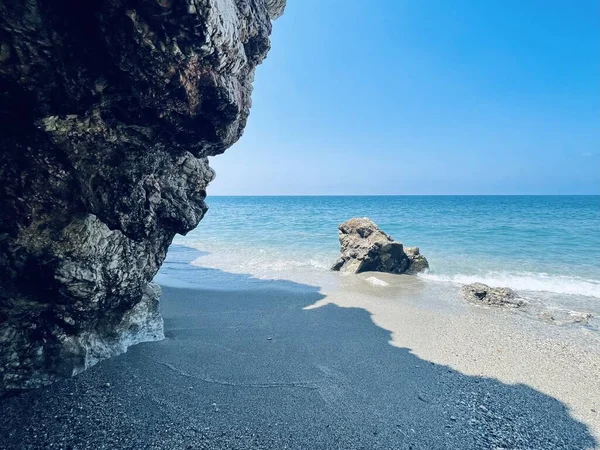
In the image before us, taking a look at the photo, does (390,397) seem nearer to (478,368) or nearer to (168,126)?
(478,368)

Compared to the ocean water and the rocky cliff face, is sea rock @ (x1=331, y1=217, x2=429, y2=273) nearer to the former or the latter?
the ocean water

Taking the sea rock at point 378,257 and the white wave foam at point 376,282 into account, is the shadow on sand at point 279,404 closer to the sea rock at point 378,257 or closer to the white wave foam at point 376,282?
the white wave foam at point 376,282

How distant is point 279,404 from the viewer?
5359 millimetres

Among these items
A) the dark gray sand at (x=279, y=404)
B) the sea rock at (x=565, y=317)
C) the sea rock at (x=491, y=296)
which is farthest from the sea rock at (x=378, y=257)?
the dark gray sand at (x=279, y=404)

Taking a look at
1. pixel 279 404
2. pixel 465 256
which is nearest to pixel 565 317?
pixel 465 256

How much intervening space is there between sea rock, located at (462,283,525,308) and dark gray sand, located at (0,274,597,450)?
242 inches

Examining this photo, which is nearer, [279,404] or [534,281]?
[279,404]

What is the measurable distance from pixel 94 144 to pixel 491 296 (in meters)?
13.7

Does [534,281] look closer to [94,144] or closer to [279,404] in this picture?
[279,404]

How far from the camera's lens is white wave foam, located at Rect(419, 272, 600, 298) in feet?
45.4

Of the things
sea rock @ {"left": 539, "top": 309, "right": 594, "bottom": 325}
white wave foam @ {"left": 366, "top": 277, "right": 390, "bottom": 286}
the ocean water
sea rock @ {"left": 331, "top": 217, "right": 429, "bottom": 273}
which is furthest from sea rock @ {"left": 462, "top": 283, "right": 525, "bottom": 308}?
sea rock @ {"left": 331, "top": 217, "right": 429, "bottom": 273}

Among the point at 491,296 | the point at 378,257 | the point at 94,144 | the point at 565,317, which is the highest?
the point at 94,144

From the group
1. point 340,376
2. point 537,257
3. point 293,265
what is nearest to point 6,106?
point 340,376

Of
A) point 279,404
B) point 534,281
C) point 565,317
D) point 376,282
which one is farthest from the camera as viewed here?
point 534,281
